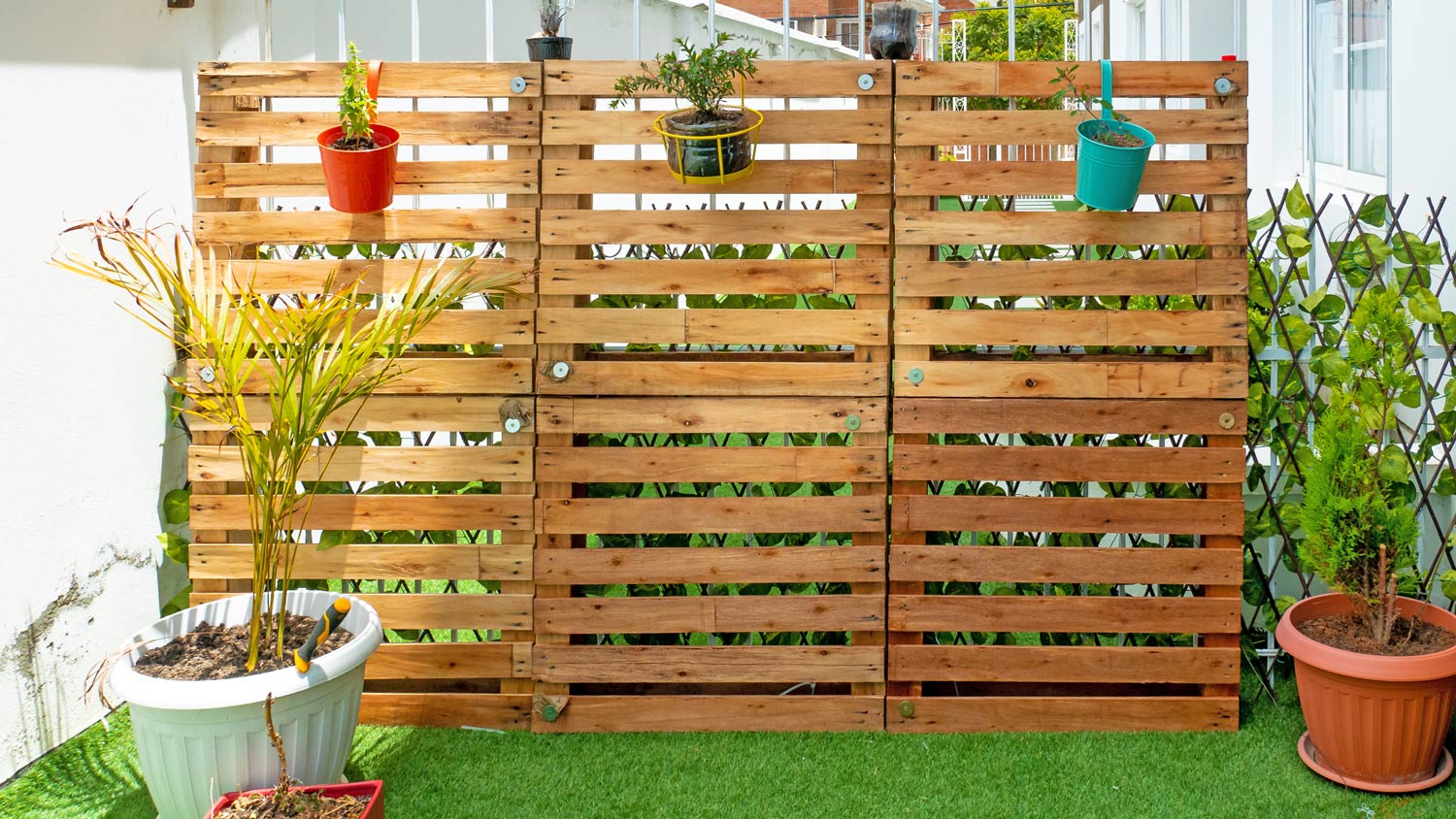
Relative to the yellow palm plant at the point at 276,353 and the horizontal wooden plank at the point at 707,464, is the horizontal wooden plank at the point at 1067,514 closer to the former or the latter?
the horizontal wooden plank at the point at 707,464

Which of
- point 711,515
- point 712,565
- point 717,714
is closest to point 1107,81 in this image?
point 711,515

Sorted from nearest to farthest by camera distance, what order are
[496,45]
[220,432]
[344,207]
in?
[344,207] < [220,432] < [496,45]

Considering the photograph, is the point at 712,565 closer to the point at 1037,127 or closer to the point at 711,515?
the point at 711,515

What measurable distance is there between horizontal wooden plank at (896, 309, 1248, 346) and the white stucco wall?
223cm

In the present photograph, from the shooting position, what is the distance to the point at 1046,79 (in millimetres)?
3342

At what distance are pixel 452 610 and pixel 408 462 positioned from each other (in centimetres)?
43

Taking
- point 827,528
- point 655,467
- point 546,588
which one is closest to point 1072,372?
point 827,528

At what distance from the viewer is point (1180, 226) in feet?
11.0

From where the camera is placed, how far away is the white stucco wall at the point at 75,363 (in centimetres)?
314

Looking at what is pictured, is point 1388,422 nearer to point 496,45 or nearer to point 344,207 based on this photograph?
point 344,207

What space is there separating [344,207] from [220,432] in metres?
0.76

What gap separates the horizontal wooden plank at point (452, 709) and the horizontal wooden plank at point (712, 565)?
38 cm

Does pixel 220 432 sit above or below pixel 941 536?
above

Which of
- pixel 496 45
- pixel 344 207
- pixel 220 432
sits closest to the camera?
pixel 344 207
